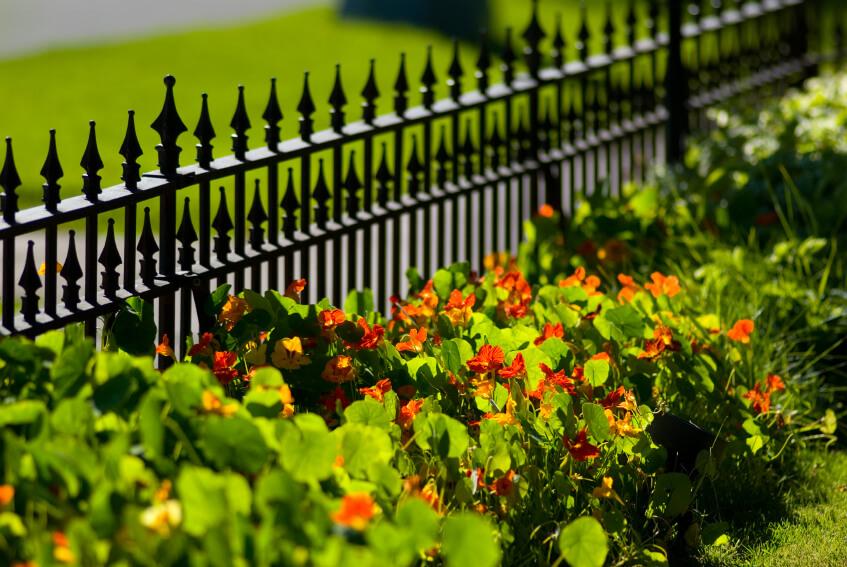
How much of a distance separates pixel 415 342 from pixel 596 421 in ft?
2.29

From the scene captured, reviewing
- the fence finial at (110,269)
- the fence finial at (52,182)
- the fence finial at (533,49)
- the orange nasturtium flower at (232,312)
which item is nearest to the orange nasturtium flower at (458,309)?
the orange nasturtium flower at (232,312)

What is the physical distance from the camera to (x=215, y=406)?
2518mm

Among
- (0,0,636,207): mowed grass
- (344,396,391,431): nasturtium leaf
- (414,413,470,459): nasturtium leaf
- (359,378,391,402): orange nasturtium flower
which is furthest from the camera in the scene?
(0,0,636,207): mowed grass

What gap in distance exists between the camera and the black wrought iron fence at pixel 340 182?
346cm

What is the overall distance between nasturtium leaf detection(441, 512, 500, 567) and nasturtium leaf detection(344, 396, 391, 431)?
868mm

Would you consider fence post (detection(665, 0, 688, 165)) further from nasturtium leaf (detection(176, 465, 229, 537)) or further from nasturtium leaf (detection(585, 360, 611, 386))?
nasturtium leaf (detection(176, 465, 229, 537))

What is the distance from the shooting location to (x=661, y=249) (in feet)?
17.9

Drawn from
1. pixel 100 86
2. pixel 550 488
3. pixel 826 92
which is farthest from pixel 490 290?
pixel 100 86

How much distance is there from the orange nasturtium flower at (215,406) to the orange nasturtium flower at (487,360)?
1.03m

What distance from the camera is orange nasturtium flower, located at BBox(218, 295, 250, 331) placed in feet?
11.6

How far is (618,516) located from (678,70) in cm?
425

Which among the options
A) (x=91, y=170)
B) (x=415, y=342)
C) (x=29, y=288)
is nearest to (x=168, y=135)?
(x=91, y=170)

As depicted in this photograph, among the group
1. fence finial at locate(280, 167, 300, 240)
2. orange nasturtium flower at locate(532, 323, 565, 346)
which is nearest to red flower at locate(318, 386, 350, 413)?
orange nasturtium flower at locate(532, 323, 565, 346)

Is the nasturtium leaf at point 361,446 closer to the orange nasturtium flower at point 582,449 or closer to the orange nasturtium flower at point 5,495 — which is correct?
the orange nasturtium flower at point 582,449
